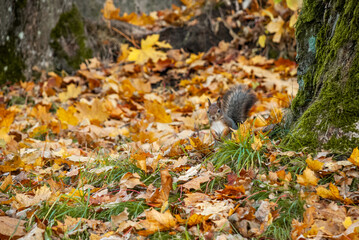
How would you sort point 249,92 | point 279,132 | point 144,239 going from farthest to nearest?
1. point 249,92
2. point 279,132
3. point 144,239

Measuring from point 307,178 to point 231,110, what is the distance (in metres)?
1.60

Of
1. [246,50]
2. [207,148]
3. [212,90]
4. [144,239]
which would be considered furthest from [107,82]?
[144,239]

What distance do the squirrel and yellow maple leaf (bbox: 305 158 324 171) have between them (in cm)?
121

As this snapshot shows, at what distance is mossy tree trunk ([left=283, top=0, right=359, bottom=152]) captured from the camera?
2045 millimetres

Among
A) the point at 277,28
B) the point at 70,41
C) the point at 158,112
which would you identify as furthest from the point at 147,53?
the point at 158,112

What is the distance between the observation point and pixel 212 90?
5.20m

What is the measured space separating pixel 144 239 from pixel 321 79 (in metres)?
1.49

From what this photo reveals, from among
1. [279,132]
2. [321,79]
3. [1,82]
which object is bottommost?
[1,82]

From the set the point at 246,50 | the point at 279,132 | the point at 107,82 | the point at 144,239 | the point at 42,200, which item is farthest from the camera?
the point at 246,50

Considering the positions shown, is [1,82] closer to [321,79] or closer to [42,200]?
[42,200]

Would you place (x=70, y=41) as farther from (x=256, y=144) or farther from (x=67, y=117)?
(x=256, y=144)

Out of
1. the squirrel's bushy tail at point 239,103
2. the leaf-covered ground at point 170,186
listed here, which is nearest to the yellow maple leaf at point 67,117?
the leaf-covered ground at point 170,186

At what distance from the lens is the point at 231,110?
11.1 feet

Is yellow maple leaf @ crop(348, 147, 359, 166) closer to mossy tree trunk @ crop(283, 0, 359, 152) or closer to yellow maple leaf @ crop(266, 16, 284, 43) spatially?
mossy tree trunk @ crop(283, 0, 359, 152)
